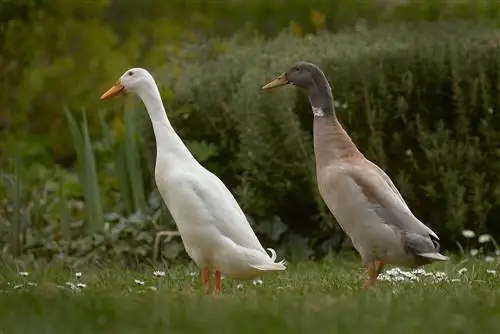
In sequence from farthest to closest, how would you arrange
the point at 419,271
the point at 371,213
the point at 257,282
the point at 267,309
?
1. the point at 419,271
2. the point at 257,282
3. the point at 371,213
4. the point at 267,309

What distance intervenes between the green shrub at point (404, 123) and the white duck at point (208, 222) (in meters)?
2.32

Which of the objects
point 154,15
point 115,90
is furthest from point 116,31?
point 115,90

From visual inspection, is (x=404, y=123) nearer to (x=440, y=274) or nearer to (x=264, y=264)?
(x=440, y=274)

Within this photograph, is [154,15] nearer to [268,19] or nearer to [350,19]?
[268,19]

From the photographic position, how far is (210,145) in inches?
346

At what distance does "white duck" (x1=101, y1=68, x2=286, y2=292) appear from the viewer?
5898 mm

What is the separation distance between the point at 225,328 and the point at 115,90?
2294mm

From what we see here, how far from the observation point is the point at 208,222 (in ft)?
19.4

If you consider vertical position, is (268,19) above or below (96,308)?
above

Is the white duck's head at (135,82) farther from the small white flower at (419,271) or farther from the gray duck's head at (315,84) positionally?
the small white flower at (419,271)

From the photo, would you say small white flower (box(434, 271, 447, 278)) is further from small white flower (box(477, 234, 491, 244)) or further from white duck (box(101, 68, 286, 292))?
small white flower (box(477, 234, 491, 244))

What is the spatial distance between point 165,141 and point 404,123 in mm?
2655

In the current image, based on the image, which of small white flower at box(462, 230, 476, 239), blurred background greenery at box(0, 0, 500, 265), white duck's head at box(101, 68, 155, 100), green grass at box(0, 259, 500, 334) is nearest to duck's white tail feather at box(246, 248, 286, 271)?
green grass at box(0, 259, 500, 334)

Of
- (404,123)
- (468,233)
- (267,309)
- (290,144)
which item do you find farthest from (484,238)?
(267,309)
